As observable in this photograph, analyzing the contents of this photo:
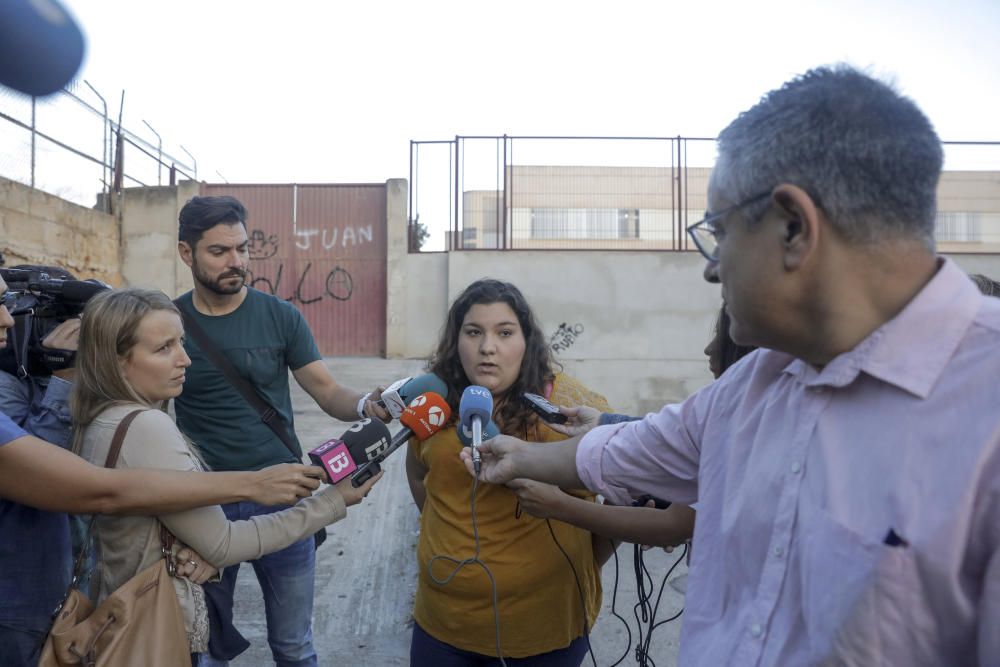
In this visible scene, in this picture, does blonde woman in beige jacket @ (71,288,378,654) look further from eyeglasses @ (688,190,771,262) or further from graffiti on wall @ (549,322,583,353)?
graffiti on wall @ (549,322,583,353)

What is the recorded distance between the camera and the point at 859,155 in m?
1.04

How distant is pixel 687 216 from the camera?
10828 millimetres

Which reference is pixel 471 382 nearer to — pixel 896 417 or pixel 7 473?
pixel 7 473

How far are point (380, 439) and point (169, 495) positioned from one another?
651 millimetres

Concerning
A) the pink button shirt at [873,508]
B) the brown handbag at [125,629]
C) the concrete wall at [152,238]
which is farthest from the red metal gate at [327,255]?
the pink button shirt at [873,508]

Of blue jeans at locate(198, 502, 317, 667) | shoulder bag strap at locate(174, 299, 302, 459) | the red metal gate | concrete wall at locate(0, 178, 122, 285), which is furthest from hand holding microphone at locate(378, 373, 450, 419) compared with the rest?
the red metal gate

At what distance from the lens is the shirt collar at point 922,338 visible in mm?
1018

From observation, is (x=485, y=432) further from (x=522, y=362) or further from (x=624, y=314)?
(x=624, y=314)

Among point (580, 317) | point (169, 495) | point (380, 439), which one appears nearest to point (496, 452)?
point (380, 439)

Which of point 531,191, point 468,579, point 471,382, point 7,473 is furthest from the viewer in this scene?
point 531,191

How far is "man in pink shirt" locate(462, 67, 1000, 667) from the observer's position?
954 millimetres

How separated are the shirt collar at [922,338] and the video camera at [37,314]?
236 cm

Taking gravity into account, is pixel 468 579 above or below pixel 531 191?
below

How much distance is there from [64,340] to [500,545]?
167 cm
